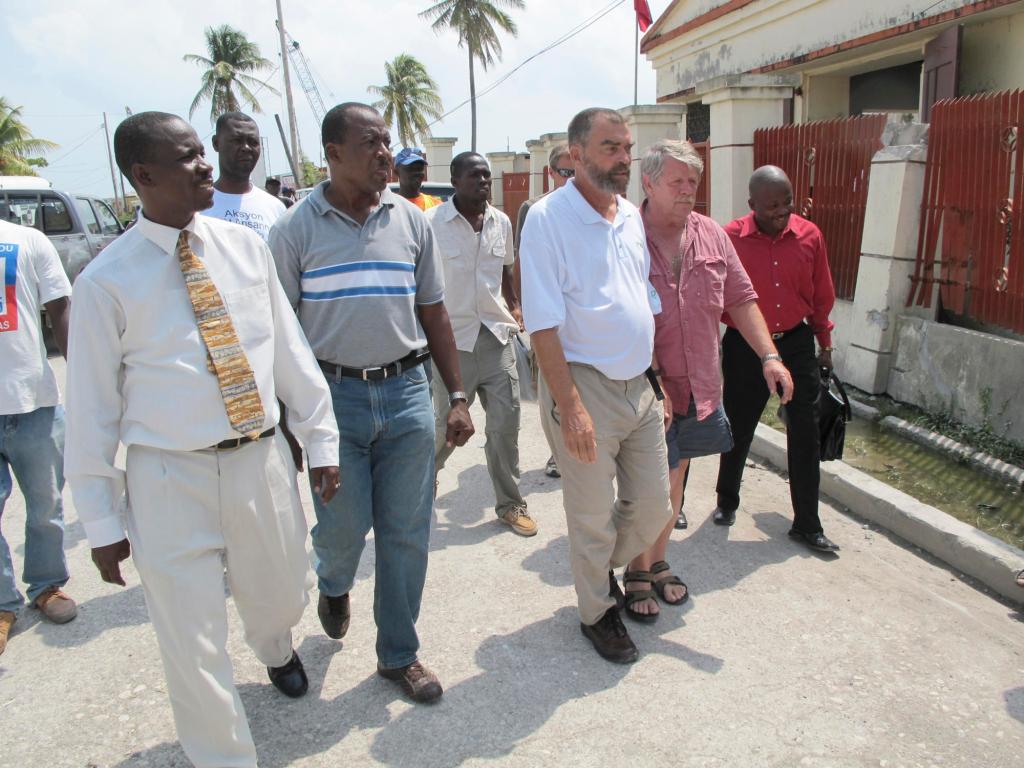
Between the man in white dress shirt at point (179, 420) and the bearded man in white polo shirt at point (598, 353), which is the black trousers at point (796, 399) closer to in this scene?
the bearded man in white polo shirt at point (598, 353)

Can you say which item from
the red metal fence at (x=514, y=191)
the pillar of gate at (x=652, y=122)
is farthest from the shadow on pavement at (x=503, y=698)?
the red metal fence at (x=514, y=191)

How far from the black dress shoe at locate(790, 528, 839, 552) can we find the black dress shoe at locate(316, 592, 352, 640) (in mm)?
2325

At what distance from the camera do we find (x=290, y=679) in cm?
299

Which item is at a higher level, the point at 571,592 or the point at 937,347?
the point at 937,347

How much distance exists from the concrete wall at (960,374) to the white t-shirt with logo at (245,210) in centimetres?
446

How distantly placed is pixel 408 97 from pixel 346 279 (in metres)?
41.6

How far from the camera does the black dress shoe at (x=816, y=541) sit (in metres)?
4.11

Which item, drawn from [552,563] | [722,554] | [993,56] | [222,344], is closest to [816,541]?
[722,554]

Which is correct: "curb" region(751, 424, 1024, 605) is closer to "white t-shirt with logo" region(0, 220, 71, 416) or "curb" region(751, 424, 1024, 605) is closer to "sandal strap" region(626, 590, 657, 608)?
"sandal strap" region(626, 590, 657, 608)

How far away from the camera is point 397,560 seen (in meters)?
2.99

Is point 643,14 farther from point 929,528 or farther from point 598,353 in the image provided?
point 598,353

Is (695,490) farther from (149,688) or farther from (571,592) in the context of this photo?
(149,688)

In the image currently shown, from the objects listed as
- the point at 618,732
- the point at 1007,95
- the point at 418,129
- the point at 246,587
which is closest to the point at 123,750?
the point at 246,587

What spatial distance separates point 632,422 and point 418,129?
4105 cm
